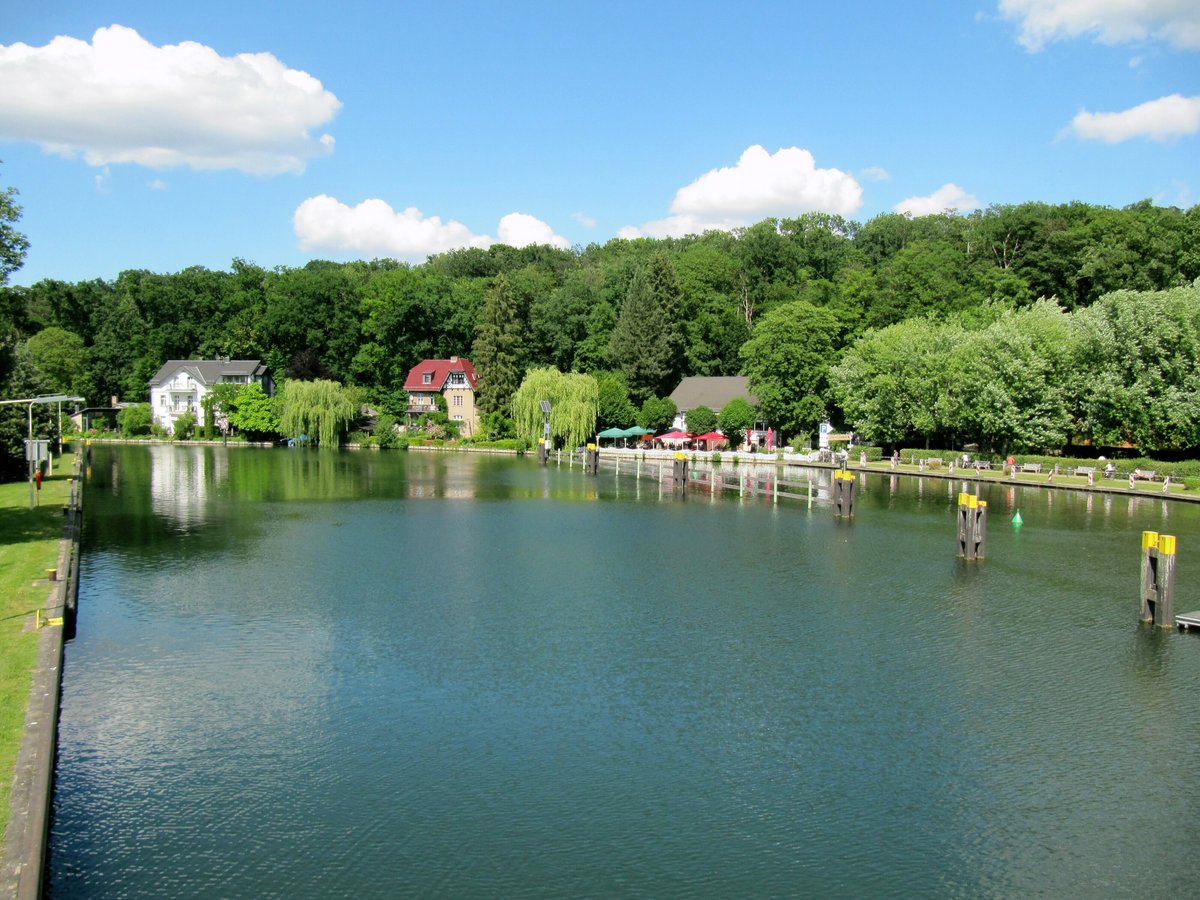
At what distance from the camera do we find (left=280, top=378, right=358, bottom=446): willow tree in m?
77.9

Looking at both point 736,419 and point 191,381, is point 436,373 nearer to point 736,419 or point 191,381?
point 191,381

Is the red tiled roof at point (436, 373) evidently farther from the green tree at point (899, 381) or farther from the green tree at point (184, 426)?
the green tree at point (899, 381)

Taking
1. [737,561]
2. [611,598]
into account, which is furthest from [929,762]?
[737,561]

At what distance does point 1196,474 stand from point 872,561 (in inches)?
999

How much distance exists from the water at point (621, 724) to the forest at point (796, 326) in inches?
780

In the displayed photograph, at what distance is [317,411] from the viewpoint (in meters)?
77.8

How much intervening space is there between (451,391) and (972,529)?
64.3 m

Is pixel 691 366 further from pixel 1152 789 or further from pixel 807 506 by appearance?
pixel 1152 789

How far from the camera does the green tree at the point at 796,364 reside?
226 feet

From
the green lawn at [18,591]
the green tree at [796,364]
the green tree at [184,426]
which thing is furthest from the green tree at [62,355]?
the green tree at [796,364]

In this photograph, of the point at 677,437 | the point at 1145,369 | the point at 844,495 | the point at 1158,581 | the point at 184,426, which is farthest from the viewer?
the point at 184,426

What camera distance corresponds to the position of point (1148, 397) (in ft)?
157

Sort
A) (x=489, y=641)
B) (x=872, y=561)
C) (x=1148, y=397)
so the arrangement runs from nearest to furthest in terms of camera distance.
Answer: (x=489, y=641)
(x=872, y=561)
(x=1148, y=397)

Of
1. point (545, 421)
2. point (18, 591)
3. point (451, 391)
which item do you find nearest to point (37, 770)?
point (18, 591)
